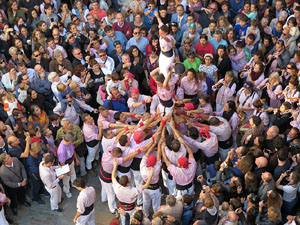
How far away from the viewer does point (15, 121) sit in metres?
7.23

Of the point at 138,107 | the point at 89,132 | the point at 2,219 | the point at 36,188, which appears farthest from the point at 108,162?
the point at 2,219

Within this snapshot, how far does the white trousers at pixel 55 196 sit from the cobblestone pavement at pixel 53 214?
17 cm

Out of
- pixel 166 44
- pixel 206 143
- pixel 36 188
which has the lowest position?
pixel 36 188

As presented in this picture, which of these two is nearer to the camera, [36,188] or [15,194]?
[15,194]

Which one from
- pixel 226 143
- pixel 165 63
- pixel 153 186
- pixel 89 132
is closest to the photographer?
pixel 165 63

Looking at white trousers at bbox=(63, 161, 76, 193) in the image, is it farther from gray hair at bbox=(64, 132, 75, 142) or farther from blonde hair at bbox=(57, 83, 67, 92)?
blonde hair at bbox=(57, 83, 67, 92)

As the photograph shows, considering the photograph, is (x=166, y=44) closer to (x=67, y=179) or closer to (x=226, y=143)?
(x=226, y=143)

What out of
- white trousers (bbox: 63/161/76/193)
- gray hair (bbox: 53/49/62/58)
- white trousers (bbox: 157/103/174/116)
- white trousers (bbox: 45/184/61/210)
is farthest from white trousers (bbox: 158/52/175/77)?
gray hair (bbox: 53/49/62/58)

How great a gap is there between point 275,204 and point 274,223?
27 centimetres

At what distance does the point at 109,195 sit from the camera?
690 cm

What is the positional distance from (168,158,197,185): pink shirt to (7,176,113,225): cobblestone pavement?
1.73 metres

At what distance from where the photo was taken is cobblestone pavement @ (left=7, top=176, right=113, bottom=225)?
6.97 m

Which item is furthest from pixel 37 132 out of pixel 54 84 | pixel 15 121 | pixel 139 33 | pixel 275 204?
pixel 275 204

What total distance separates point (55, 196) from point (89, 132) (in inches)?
51.8
